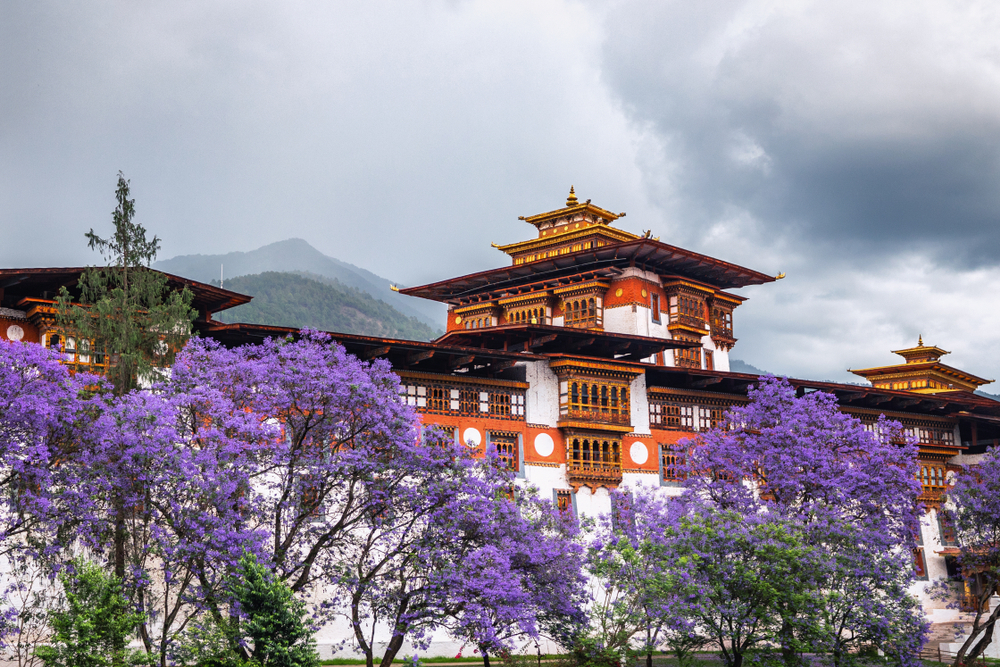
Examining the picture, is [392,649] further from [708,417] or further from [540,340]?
[708,417]

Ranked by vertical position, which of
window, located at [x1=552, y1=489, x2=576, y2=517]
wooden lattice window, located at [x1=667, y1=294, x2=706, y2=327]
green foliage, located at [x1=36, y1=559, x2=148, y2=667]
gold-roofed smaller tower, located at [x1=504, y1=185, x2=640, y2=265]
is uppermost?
gold-roofed smaller tower, located at [x1=504, y1=185, x2=640, y2=265]

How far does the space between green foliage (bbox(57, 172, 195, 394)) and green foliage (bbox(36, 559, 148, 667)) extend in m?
6.86

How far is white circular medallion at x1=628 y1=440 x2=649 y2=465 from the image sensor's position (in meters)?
45.0

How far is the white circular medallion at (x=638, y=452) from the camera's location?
45.0 meters

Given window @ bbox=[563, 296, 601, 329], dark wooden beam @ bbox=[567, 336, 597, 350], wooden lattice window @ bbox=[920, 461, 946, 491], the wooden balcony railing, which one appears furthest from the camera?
window @ bbox=[563, 296, 601, 329]

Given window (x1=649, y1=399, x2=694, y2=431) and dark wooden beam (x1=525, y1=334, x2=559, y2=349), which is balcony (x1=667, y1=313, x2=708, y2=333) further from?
dark wooden beam (x1=525, y1=334, x2=559, y2=349)

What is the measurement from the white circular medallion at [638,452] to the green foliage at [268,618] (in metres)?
22.9

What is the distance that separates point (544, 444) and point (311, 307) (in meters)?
Answer: 105

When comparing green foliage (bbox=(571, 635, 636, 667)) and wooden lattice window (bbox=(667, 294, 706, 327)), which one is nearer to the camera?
green foliage (bbox=(571, 635, 636, 667))

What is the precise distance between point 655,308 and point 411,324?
111m

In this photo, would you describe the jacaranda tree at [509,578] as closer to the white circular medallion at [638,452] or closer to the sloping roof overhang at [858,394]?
the white circular medallion at [638,452]

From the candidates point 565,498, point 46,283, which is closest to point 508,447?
point 565,498

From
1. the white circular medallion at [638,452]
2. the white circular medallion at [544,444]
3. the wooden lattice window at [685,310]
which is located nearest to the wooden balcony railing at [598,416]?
the white circular medallion at [544,444]

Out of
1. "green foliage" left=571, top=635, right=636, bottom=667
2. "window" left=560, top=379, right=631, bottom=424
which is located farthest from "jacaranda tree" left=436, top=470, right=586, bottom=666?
"window" left=560, top=379, right=631, bottom=424
